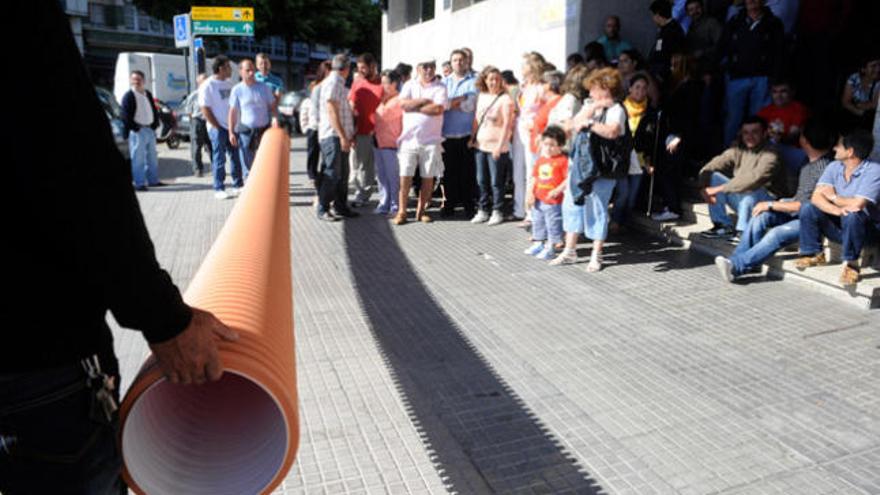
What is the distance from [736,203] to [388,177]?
14.7 feet

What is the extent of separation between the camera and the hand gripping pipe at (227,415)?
5.23 feet

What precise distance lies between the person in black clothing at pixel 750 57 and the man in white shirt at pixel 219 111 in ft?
21.9

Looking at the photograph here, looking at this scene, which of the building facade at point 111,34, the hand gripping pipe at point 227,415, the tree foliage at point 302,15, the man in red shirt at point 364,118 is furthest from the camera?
the building facade at point 111,34

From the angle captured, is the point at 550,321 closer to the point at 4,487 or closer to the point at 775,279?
the point at 775,279

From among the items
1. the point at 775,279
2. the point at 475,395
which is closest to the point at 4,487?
the point at 475,395

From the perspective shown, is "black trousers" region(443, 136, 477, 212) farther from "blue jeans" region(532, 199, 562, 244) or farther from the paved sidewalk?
the paved sidewalk

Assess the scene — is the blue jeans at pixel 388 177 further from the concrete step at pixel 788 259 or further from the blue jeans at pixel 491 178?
the concrete step at pixel 788 259

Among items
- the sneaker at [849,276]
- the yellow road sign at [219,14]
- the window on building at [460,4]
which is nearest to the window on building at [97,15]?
the yellow road sign at [219,14]

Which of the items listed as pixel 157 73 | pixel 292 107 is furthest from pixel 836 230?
pixel 157 73

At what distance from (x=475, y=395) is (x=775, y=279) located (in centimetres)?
364

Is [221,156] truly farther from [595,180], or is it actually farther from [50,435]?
[50,435]

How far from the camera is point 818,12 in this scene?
326 inches

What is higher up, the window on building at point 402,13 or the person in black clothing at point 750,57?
the window on building at point 402,13

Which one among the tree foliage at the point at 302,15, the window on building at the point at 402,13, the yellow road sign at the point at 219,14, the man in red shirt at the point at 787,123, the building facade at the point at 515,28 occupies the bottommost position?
the man in red shirt at the point at 787,123
